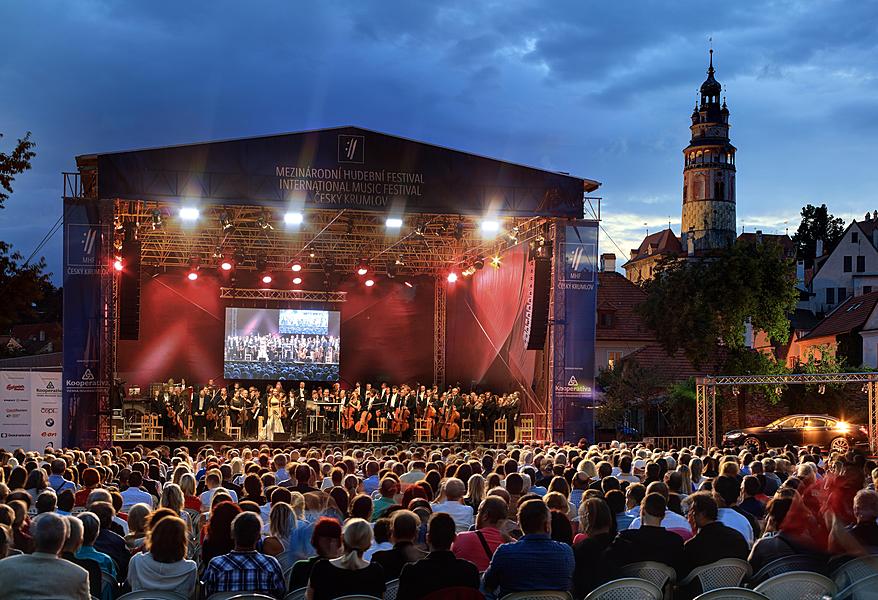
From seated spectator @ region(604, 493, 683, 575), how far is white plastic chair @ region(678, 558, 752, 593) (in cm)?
26

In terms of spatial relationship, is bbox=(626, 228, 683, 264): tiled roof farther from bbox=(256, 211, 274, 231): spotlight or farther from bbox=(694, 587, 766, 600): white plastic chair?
bbox=(694, 587, 766, 600): white plastic chair

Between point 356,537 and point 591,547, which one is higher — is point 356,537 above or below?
above

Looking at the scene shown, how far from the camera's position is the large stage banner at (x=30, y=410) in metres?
20.2

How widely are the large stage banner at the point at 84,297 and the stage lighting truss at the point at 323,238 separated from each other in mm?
1723

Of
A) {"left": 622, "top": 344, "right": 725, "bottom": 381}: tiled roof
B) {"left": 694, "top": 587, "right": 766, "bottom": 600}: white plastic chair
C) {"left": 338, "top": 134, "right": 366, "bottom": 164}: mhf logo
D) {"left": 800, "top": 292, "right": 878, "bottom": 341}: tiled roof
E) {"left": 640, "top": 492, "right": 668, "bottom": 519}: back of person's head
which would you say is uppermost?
{"left": 338, "top": 134, "right": 366, "bottom": 164}: mhf logo

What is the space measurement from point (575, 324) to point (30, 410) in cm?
1170

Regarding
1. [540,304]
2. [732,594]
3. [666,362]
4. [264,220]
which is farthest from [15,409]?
[666,362]

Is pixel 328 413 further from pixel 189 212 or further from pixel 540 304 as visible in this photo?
pixel 189 212

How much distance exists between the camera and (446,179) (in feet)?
79.3

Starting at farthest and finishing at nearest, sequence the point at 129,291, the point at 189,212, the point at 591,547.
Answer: the point at 189,212 → the point at 129,291 → the point at 591,547

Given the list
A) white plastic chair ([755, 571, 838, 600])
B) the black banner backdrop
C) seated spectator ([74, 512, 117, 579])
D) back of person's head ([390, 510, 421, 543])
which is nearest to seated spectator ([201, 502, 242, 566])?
seated spectator ([74, 512, 117, 579])

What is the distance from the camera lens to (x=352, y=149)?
23.8 metres

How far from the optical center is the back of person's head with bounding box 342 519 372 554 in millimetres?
5844

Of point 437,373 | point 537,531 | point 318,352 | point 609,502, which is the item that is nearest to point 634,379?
point 437,373
